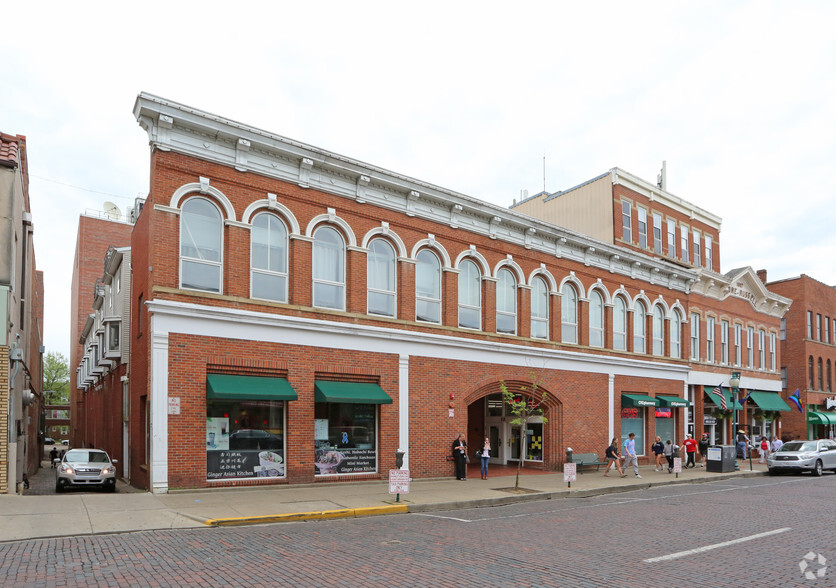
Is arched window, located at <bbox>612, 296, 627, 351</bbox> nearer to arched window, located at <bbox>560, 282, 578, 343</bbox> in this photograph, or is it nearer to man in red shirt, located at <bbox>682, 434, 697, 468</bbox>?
arched window, located at <bbox>560, 282, 578, 343</bbox>

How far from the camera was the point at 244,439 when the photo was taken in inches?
710

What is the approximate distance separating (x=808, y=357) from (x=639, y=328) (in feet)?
74.7

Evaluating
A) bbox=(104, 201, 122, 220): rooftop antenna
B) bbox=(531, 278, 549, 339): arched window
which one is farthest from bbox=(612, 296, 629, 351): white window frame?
bbox=(104, 201, 122, 220): rooftop antenna

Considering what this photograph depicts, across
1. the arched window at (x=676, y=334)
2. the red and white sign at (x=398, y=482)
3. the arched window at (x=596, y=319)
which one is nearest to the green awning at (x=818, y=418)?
the arched window at (x=676, y=334)

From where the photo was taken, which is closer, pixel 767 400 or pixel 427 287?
pixel 427 287

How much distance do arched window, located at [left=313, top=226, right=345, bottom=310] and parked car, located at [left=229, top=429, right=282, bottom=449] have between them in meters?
4.04

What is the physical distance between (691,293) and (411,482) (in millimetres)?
21050

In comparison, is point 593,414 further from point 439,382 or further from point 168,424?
point 168,424

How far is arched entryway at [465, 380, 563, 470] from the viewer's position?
26.8 m

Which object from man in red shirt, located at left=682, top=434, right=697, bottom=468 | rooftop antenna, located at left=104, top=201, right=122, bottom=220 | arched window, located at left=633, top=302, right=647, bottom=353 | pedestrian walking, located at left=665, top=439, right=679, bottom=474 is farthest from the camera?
rooftop antenna, located at left=104, top=201, right=122, bottom=220

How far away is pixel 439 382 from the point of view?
2252 centimetres

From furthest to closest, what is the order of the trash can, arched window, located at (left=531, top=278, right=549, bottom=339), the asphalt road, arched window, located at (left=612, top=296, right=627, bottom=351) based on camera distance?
arched window, located at (left=612, top=296, right=627, bottom=351) → the trash can → arched window, located at (left=531, top=278, right=549, bottom=339) → the asphalt road

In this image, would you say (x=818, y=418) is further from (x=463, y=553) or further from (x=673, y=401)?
(x=463, y=553)

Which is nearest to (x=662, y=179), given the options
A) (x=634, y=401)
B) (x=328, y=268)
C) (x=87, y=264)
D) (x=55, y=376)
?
(x=634, y=401)
